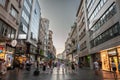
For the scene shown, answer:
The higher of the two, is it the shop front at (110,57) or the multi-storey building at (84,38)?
the multi-storey building at (84,38)

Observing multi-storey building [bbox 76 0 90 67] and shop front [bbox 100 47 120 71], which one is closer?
shop front [bbox 100 47 120 71]

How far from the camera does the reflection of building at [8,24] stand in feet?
63.8

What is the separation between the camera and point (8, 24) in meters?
22.2

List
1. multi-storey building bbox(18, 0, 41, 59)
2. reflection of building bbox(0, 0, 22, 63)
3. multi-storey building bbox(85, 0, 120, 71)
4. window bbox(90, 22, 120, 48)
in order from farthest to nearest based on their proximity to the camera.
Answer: multi-storey building bbox(18, 0, 41, 59), reflection of building bbox(0, 0, 22, 63), window bbox(90, 22, 120, 48), multi-storey building bbox(85, 0, 120, 71)

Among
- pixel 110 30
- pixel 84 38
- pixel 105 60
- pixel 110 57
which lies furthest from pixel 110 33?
pixel 84 38

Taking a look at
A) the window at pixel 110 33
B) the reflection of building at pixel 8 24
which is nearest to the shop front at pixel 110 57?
Answer: the window at pixel 110 33

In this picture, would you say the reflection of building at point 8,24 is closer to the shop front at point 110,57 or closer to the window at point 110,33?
the window at point 110,33

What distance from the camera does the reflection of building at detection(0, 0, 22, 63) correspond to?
19.5 meters

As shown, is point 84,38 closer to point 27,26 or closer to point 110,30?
point 27,26

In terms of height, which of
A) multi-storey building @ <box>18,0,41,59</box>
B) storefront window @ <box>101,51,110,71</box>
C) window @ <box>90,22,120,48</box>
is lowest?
storefront window @ <box>101,51,110,71</box>

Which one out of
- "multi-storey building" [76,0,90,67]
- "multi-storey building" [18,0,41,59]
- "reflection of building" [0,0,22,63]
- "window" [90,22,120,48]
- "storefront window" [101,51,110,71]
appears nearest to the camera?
"window" [90,22,120,48]

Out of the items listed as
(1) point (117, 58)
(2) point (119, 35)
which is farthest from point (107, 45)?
(2) point (119, 35)

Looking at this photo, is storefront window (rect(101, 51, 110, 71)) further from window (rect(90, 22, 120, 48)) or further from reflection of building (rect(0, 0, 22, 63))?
reflection of building (rect(0, 0, 22, 63))

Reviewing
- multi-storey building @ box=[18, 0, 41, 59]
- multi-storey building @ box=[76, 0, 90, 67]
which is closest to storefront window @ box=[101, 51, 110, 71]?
multi-storey building @ box=[76, 0, 90, 67]
